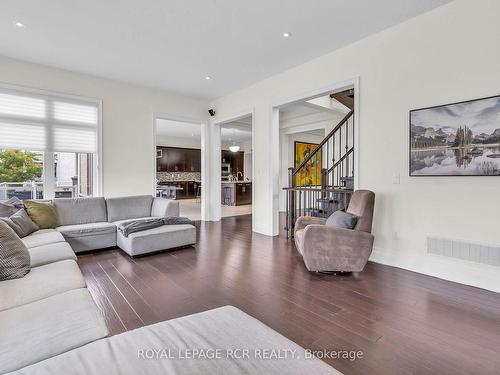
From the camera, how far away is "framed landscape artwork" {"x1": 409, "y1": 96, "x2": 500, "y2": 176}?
2711mm

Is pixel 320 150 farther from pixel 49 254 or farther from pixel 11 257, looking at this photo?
pixel 11 257

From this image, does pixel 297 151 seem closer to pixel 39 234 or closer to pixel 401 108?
pixel 401 108

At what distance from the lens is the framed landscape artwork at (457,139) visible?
2.71 m

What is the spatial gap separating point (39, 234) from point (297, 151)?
7.29 meters

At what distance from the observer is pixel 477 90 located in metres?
2.80

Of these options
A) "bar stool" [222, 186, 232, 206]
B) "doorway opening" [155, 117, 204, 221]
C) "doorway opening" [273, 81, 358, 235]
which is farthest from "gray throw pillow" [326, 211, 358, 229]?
"doorway opening" [155, 117, 204, 221]

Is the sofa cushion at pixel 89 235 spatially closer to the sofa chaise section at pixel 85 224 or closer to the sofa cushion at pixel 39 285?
the sofa chaise section at pixel 85 224

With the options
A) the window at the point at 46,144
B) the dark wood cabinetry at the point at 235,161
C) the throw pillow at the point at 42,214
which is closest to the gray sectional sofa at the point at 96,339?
the throw pillow at the point at 42,214

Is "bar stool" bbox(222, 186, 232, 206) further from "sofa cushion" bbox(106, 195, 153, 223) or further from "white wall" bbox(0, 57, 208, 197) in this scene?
"sofa cushion" bbox(106, 195, 153, 223)

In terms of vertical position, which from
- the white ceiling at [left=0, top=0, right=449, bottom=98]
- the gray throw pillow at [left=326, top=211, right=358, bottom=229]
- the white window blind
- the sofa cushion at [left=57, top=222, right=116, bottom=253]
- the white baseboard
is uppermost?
the white ceiling at [left=0, top=0, right=449, bottom=98]

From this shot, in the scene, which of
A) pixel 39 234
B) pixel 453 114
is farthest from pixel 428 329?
pixel 39 234

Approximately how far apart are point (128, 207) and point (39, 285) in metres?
3.18

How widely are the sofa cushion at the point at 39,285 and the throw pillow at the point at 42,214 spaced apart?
2.14 m

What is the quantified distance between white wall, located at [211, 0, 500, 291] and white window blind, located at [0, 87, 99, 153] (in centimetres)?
426
